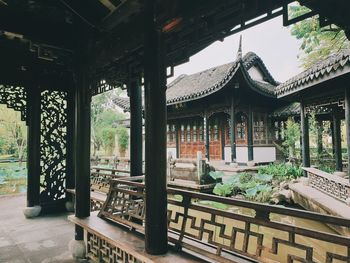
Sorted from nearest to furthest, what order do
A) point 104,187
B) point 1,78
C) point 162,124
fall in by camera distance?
point 162,124 < point 1,78 < point 104,187

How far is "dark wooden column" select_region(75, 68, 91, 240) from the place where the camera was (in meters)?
4.22

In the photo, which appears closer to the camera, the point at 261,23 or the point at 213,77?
the point at 261,23

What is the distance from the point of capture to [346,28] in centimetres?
241

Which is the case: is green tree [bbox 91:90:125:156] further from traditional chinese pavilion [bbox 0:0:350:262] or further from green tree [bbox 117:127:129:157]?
traditional chinese pavilion [bbox 0:0:350:262]

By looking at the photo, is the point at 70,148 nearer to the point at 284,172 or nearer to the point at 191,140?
the point at 284,172

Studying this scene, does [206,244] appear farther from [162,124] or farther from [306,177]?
[306,177]

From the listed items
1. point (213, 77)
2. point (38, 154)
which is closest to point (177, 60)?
point (38, 154)

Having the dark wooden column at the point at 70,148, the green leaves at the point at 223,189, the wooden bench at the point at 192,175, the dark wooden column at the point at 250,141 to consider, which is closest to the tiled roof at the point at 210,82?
the dark wooden column at the point at 250,141

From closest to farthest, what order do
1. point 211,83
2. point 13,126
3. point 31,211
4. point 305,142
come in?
point 31,211 < point 305,142 < point 211,83 < point 13,126

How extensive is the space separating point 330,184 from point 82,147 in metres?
6.15

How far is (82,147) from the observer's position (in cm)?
422

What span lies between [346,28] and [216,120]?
44.3 feet

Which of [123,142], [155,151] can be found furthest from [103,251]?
[123,142]

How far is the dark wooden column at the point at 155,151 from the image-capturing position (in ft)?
8.95
